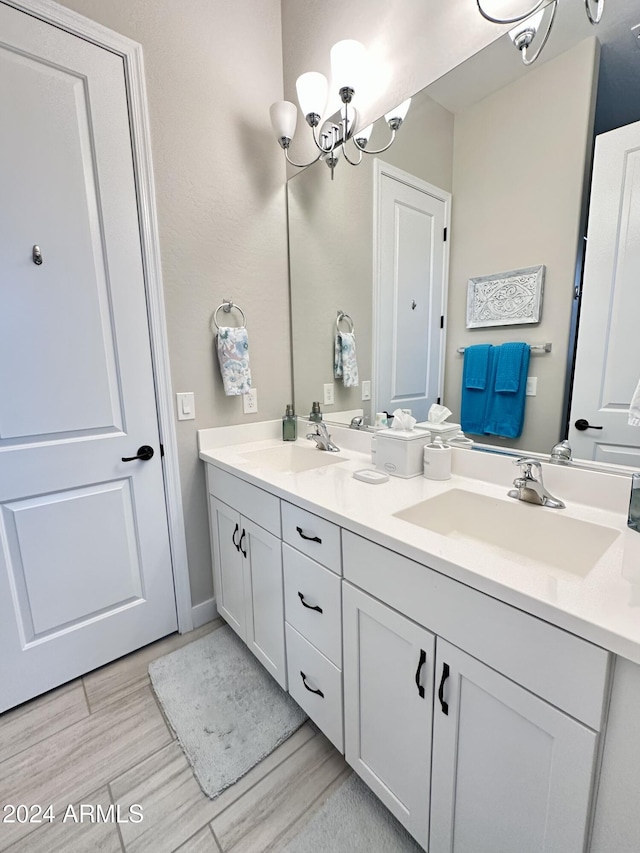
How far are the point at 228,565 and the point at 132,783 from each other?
714 millimetres

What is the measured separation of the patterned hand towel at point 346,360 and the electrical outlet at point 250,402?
0.42 metres

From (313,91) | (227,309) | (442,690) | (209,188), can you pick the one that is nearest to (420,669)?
(442,690)

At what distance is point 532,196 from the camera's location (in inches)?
42.2

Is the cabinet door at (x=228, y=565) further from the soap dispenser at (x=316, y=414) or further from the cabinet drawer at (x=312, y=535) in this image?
the soap dispenser at (x=316, y=414)

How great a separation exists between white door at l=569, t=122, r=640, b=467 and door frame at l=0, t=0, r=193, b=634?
148cm

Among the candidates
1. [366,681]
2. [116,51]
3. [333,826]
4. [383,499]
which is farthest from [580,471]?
[116,51]

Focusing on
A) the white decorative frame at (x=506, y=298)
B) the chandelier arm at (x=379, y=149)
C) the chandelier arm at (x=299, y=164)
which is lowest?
the white decorative frame at (x=506, y=298)

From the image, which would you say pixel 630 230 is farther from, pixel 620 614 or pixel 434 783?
pixel 434 783

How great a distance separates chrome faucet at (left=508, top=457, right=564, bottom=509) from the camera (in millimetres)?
1011

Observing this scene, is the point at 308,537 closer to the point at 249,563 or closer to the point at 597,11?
the point at 249,563

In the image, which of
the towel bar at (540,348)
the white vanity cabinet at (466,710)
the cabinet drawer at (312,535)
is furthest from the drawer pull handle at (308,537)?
the towel bar at (540,348)

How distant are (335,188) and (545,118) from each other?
2.99 ft

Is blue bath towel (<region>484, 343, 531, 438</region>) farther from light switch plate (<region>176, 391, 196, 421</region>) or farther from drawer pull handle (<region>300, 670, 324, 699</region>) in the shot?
light switch plate (<region>176, 391, 196, 421</region>)

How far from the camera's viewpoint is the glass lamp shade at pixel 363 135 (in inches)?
59.0
